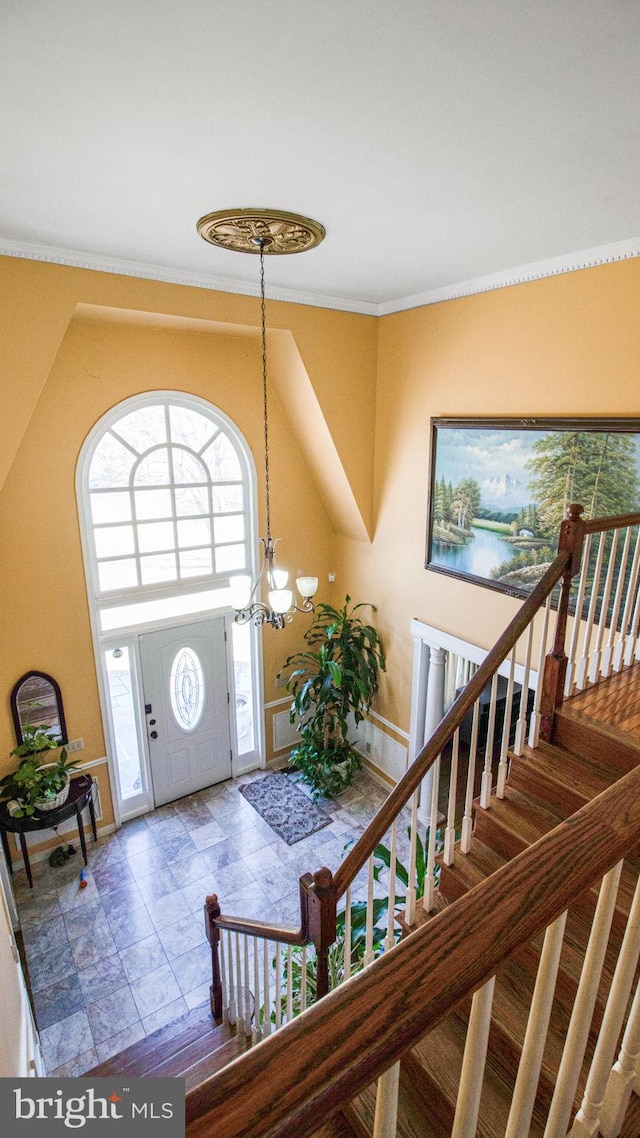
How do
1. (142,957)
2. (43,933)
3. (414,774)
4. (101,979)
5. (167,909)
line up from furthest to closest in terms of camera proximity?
(167,909), (43,933), (142,957), (101,979), (414,774)

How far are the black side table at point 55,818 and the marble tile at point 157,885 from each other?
23.5 inches

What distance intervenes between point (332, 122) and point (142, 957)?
5.03m

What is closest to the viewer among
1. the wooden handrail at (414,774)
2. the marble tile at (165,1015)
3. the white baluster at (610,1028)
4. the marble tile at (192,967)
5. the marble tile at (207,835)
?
the white baluster at (610,1028)

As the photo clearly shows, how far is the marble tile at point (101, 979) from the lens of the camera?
3.82m

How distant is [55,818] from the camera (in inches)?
174

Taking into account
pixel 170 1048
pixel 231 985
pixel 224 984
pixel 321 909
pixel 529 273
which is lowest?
pixel 170 1048

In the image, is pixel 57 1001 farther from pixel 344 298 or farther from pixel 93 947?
pixel 344 298

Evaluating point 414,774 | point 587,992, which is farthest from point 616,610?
point 587,992

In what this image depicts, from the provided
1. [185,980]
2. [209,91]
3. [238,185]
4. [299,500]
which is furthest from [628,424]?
[185,980]

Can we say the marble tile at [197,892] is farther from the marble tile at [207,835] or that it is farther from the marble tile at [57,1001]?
the marble tile at [57,1001]

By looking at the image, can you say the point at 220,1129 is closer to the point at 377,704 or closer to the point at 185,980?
the point at 185,980

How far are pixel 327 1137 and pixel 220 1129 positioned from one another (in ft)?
4.82

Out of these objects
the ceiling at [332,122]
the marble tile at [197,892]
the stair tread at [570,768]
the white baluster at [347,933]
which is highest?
the ceiling at [332,122]

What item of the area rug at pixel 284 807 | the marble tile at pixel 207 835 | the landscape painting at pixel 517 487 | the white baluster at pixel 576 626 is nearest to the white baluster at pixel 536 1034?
the white baluster at pixel 576 626
